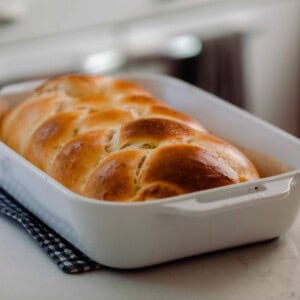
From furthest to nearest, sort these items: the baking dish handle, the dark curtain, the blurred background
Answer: the dark curtain < the blurred background < the baking dish handle

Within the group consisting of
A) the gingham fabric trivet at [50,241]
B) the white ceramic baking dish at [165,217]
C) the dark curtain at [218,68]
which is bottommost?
the dark curtain at [218,68]

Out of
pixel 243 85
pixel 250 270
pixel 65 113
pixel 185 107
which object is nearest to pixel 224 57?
pixel 243 85

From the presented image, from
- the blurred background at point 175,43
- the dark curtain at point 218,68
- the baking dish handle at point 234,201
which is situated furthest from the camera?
the dark curtain at point 218,68

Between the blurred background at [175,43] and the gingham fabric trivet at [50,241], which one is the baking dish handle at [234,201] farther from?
the blurred background at [175,43]

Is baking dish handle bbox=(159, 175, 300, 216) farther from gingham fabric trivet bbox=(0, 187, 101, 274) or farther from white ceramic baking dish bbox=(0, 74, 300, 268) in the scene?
gingham fabric trivet bbox=(0, 187, 101, 274)

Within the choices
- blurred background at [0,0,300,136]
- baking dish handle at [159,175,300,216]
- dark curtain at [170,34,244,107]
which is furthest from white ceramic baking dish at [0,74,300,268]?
dark curtain at [170,34,244,107]

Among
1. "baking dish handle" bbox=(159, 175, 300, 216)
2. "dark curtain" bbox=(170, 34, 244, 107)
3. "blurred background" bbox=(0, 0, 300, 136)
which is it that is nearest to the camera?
"baking dish handle" bbox=(159, 175, 300, 216)

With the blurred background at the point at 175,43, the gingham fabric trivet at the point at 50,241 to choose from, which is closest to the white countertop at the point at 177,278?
the gingham fabric trivet at the point at 50,241
